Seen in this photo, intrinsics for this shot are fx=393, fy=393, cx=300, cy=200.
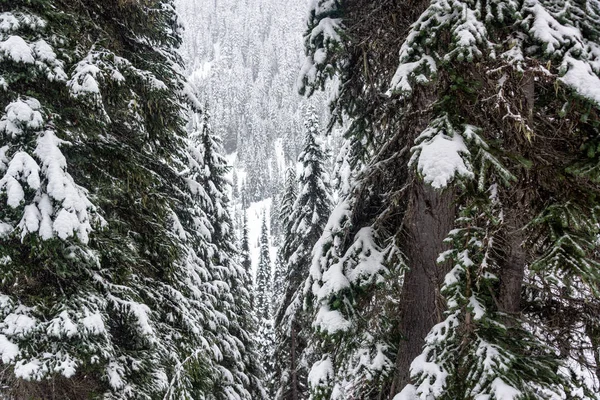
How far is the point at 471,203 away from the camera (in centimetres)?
300

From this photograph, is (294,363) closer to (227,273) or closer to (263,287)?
(227,273)

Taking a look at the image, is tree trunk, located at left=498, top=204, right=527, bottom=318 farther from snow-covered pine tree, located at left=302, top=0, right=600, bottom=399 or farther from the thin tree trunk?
the thin tree trunk

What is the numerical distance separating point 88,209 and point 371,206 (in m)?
3.44

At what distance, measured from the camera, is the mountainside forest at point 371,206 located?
2.93m

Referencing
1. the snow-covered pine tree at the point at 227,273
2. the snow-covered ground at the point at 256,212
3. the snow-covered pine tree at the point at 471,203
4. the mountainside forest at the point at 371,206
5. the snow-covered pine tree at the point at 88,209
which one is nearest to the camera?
the snow-covered pine tree at the point at 471,203

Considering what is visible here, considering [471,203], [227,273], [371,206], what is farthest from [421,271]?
[227,273]

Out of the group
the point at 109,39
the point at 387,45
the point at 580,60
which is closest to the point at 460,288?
the point at 580,60

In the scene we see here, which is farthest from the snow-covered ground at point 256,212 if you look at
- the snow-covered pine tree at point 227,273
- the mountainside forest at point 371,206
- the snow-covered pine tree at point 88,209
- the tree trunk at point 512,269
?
the tree trunk at point 512,269

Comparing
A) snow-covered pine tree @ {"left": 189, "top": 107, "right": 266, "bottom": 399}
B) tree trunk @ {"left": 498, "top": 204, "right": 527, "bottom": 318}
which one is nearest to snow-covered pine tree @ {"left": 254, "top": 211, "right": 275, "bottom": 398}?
snow-covered pine tree @ {"left": 189, "top": 107, "right": 266, "bottom": 399}

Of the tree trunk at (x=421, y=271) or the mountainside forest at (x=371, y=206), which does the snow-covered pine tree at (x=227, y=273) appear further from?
the tree trunk at (x=421, y=271)

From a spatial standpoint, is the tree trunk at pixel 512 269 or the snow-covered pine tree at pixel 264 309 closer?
the tree trunk at pixel 512 269

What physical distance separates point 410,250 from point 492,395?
169 cm

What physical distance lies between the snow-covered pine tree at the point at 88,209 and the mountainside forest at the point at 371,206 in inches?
1.1

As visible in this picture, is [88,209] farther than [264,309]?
No
